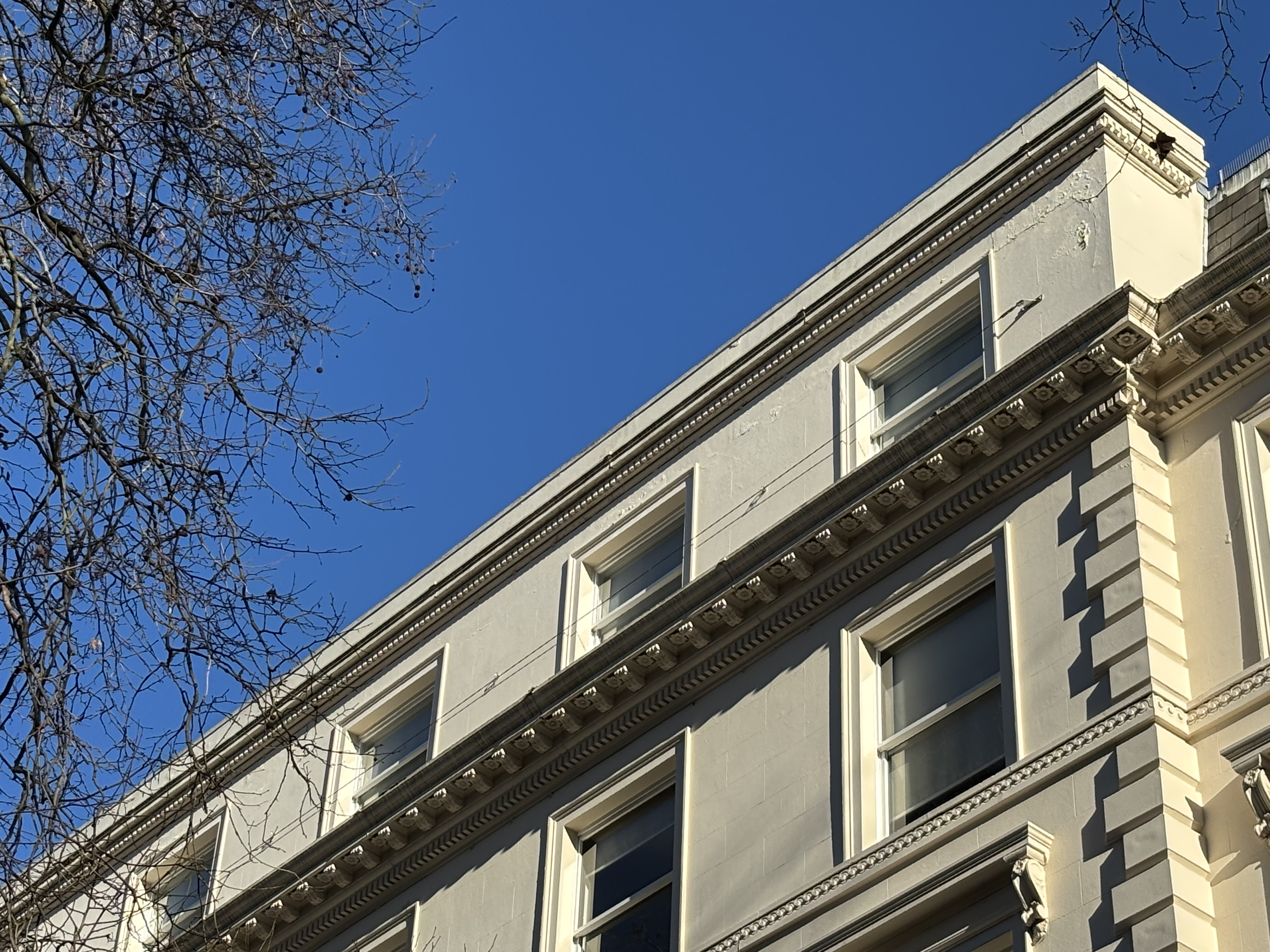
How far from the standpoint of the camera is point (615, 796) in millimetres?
23516

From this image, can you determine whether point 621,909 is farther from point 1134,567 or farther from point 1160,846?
point 1160,846

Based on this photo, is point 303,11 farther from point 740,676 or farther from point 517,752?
point 517,752

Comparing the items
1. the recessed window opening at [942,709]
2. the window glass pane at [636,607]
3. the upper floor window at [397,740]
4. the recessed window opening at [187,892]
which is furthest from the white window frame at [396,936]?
the recessed window opening at [942,709]

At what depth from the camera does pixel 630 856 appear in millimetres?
23156

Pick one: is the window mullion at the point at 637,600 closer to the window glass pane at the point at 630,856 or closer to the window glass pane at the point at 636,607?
the window glass pane at the point at 636,607

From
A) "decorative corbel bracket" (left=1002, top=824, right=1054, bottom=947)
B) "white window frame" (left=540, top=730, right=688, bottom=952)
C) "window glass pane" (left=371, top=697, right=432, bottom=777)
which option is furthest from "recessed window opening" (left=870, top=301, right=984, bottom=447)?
"window glass pane" (left=371, top=697, right=432, bottom=777)

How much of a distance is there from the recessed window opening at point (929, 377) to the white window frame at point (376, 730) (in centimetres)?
784

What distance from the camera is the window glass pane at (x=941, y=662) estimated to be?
20.2 metres

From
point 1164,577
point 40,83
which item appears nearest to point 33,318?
point 40,83

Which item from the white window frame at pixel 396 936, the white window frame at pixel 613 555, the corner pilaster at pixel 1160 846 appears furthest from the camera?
the white window frame at pixel 613 555

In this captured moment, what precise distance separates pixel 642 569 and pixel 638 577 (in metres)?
0.13

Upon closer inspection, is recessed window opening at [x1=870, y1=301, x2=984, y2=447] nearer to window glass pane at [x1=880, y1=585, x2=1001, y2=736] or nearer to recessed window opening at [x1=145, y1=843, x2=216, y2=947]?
window glass pane at [x1=880, y1=585, x2=1001, y2=736]

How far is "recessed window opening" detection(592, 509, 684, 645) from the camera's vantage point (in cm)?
2539

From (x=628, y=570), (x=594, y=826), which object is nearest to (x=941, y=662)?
(x=594, y=826)
